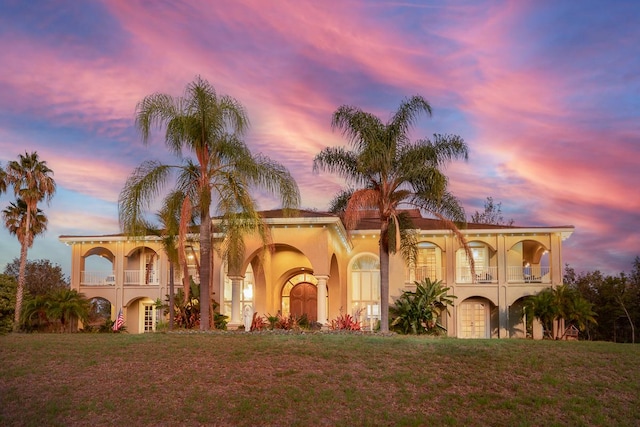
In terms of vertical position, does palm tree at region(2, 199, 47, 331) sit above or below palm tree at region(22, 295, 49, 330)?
above

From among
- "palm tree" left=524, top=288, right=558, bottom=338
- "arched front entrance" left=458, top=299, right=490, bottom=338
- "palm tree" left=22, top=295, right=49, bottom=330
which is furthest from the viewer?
"arched front entrance" left=458, top=299, right=490, bottom=338

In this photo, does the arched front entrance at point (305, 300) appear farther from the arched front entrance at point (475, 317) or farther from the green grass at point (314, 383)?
the green grass at point (314, 383)

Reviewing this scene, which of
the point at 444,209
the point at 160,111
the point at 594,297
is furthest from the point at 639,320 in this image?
the point at 160,111

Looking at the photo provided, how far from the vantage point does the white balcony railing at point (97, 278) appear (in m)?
34.0

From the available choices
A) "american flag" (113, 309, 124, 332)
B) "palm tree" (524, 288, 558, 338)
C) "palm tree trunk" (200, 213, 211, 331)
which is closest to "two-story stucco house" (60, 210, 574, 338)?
"american flag" (113, 309, 124, 332)

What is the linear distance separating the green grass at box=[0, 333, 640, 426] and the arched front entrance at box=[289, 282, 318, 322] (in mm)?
12476

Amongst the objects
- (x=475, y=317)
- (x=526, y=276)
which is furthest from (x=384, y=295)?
(x=526, y=276)

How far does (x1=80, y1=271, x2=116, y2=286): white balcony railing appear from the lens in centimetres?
3400

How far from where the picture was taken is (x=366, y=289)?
106 feet

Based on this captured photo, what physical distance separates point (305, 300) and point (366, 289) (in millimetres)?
3035

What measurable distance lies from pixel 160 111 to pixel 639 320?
27505 mm

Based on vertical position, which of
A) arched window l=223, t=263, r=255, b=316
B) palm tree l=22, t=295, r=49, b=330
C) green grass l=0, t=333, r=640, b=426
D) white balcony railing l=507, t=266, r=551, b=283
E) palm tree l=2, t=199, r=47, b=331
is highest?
palm tree l=2, t=199, r=47, b=331

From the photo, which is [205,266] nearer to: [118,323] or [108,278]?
[118,323]

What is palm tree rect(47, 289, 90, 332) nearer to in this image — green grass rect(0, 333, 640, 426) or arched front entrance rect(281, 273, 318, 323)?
arched front entrance rect(281, 273, 318, 323)
